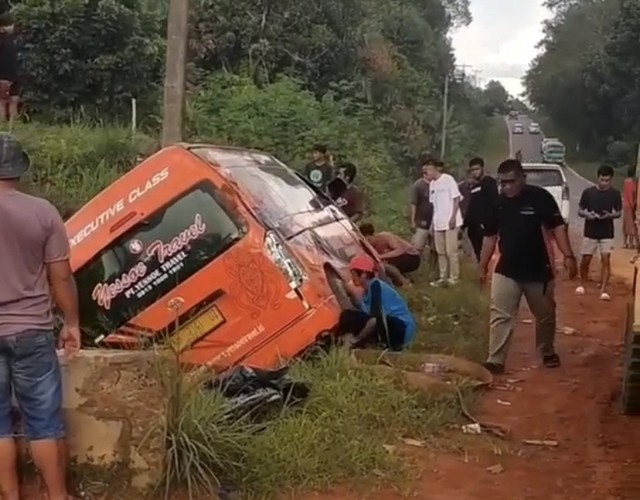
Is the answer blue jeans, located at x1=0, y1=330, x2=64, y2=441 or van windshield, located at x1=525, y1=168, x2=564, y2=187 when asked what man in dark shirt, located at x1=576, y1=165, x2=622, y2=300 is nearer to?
van windshield, located at x1=525, y1=168, x2=564, y2=187

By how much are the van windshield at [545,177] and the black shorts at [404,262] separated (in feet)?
33.9

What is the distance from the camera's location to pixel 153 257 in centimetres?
740

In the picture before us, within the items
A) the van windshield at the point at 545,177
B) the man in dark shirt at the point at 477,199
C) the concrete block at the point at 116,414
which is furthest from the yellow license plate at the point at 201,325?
the van windshield at the point at 545,177

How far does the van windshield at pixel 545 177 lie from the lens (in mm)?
21422

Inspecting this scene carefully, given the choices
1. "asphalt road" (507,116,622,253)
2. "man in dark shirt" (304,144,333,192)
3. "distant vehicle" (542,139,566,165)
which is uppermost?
"man in dark shirt" (304,144,333,192)

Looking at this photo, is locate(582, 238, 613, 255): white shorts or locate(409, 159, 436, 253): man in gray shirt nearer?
locate(582, 238, 613, 255): white shorts

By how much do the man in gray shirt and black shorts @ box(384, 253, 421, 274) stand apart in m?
1.76

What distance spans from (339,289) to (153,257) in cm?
128

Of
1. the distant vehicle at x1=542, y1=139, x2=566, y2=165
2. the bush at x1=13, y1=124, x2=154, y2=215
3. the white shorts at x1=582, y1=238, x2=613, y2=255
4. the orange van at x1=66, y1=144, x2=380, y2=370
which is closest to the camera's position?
the orange van at x1=66, y1=144, x2=380, y2=370

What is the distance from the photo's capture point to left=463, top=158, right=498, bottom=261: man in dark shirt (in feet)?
43.1

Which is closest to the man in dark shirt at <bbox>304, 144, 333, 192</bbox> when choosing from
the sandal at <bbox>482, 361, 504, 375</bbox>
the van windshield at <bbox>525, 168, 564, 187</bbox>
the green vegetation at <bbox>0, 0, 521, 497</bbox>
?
the green vegetation at <bbox>0, 0, 521, 497</bbox>

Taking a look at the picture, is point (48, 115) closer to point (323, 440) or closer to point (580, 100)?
point (323, 440)

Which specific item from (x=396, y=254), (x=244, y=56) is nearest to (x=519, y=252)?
(x=396, y=254)

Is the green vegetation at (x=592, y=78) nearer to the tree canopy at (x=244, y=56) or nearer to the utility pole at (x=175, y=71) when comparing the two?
the tree canopy at (x=244, y=56)
